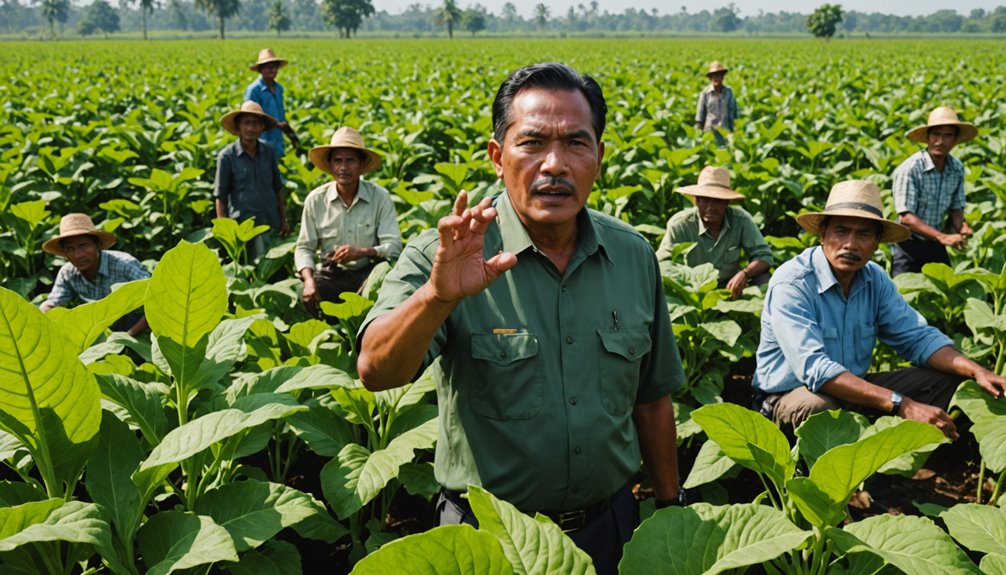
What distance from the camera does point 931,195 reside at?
236 inches

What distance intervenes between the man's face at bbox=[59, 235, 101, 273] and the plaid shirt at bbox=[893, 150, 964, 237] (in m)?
5.68

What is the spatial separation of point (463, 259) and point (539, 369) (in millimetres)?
489

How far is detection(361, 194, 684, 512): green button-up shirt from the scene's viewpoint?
201 centimetres

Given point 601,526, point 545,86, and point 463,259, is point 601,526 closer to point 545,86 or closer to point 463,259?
point 463,259

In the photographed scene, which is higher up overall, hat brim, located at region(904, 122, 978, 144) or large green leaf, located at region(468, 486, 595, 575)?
hat brim, located at region(904, 122, 978, 144)

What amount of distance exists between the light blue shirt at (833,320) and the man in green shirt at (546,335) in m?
1.68

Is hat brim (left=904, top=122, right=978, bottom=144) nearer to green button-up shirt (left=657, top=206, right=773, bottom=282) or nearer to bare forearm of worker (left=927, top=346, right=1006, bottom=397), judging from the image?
green button-up shirt (left=657, top=206, right=773, bottom=282)

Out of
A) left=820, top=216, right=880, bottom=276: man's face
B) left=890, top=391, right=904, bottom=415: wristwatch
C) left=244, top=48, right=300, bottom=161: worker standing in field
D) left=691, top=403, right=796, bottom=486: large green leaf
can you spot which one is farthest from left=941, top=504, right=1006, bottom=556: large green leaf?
left=244, top=48, right=300, bottom=161: worker standing in field

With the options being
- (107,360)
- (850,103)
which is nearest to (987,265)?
(107,360)

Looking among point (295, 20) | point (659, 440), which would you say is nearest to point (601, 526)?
point (659, 440)

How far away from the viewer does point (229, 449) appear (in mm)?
2664

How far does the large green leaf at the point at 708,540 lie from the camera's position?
1.70 metres

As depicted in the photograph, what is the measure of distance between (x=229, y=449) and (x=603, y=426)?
4.42 feet

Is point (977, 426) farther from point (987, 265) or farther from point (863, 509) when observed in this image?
point (987, 265)
